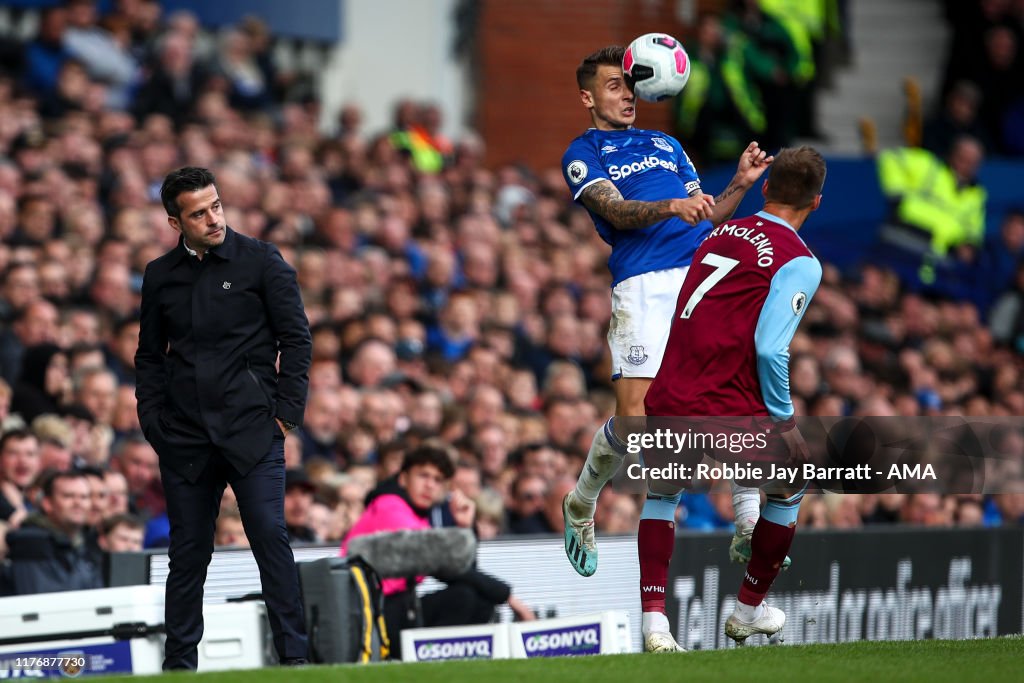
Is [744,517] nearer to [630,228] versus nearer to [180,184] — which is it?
[630,228]

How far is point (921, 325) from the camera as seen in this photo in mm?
18203

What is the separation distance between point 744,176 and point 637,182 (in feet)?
1.92

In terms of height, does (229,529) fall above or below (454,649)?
above

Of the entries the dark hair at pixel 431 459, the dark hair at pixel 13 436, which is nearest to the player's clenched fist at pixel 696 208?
the dark hair at pixel 431 459

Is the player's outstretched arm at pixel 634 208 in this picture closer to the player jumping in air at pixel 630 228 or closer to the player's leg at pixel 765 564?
the player jumping in air at pixel 630 228

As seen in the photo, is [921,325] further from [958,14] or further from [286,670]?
[286,670]

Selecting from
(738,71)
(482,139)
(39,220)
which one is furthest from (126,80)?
(738,71)

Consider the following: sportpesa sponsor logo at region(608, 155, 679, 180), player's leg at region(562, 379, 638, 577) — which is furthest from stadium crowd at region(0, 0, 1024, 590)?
sportpesa sponsor logo at region(608, 155, 679, 180)

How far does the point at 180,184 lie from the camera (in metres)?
7.37

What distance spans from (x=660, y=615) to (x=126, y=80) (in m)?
9.65

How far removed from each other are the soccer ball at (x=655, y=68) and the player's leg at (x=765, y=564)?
187 centimetres

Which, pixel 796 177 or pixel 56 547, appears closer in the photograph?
pixel 796 177

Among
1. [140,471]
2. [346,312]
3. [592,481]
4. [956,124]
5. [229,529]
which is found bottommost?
[229,529]

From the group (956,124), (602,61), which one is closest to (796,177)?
(602,61)
